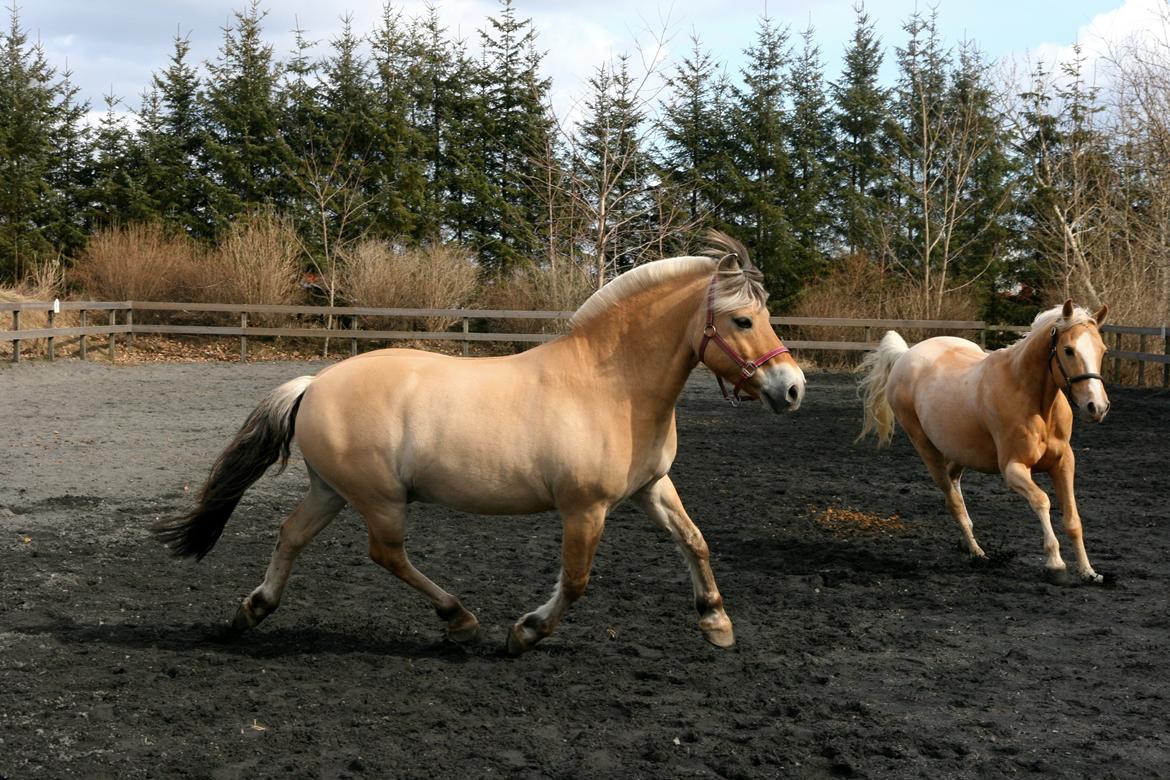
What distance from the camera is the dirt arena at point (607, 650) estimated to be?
3.53 meters

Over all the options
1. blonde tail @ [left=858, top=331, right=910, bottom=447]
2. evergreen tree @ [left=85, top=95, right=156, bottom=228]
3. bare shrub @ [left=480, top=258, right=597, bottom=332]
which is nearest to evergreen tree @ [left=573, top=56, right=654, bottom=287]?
bare shrub @ [left=480, top=258, right=597, bottom=332]

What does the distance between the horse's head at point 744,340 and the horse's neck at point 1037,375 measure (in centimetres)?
257

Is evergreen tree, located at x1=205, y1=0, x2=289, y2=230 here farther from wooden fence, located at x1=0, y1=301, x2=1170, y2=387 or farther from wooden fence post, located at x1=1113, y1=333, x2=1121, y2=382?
wooden fence post, located at x1=1113, y1=333, x2=1121, y2=382

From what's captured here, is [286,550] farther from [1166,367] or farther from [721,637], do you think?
[1166,367]

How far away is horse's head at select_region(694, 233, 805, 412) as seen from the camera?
14.1 ft

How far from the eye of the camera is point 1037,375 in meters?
6.23

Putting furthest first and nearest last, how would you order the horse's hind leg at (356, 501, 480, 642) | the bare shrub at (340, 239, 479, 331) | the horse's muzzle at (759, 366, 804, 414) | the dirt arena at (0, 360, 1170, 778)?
the bare shrub at (340, 239, 479, 331)
the horse's hind leg at (356, 501, 480, 642)
the horse's muzzle at (759, 366, 804, 414)
the dirt arena at (0, 360, 1170, 778)

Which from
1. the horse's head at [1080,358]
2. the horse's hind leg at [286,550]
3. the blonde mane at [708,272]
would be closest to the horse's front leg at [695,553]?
the blonde mane at [708,272]

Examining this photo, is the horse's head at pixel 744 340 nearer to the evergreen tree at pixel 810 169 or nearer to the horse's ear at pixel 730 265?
the horse's ear at pixel 730 265

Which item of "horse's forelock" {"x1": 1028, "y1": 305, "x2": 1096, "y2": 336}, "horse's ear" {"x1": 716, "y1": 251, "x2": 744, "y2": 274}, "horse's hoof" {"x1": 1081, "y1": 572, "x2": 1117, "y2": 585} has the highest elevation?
"horse's ear" {"x1": 716, "y1": 251, "x2": 744, "y2": 274}

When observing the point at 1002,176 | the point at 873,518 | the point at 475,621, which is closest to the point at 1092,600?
the point at 873,518

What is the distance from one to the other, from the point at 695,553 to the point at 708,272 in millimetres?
1272

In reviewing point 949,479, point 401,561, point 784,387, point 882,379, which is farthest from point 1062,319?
point 401,561

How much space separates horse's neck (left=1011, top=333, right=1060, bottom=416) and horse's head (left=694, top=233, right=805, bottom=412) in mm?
2567
